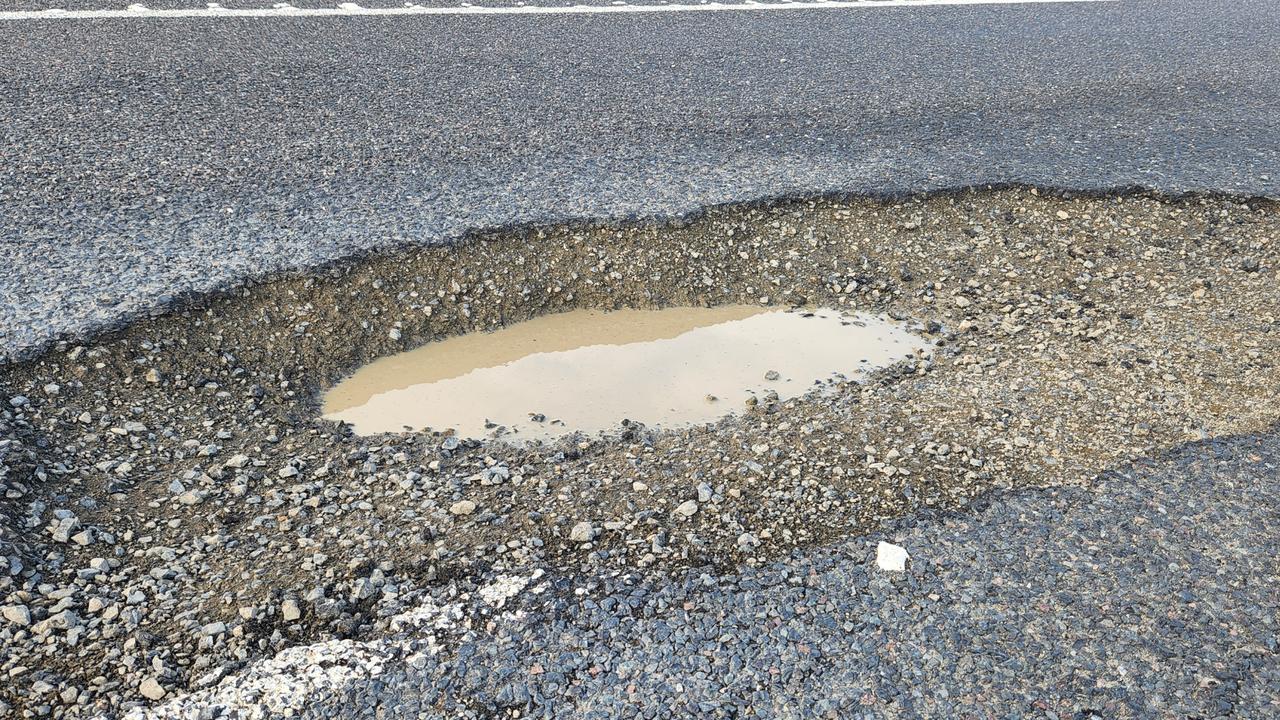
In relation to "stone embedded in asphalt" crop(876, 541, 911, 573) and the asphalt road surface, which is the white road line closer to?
the asphalt road surface

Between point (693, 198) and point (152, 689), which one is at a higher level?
point (693, 198)

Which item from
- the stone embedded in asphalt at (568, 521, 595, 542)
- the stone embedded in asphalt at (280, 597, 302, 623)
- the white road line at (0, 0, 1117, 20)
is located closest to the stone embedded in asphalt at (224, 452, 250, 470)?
the stone embedded in asphalt at (280, 597, 302, 623)

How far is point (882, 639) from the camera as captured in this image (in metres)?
2.18

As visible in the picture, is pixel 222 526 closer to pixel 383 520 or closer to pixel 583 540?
pixel 383 520

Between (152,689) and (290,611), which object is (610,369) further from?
(152,689)

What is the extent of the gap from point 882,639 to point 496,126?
138 inches

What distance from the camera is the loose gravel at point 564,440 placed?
7.47ft

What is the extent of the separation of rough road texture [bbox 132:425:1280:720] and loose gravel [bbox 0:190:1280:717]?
0.06 metres

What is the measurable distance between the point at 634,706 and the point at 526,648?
28cm

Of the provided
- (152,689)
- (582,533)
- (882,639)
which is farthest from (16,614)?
(882,639)

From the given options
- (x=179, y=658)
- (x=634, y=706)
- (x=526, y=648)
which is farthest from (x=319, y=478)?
(x=634, y=706)

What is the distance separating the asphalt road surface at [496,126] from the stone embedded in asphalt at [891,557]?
2.08m

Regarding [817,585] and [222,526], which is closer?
[817,585]

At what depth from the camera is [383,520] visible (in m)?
2.57
